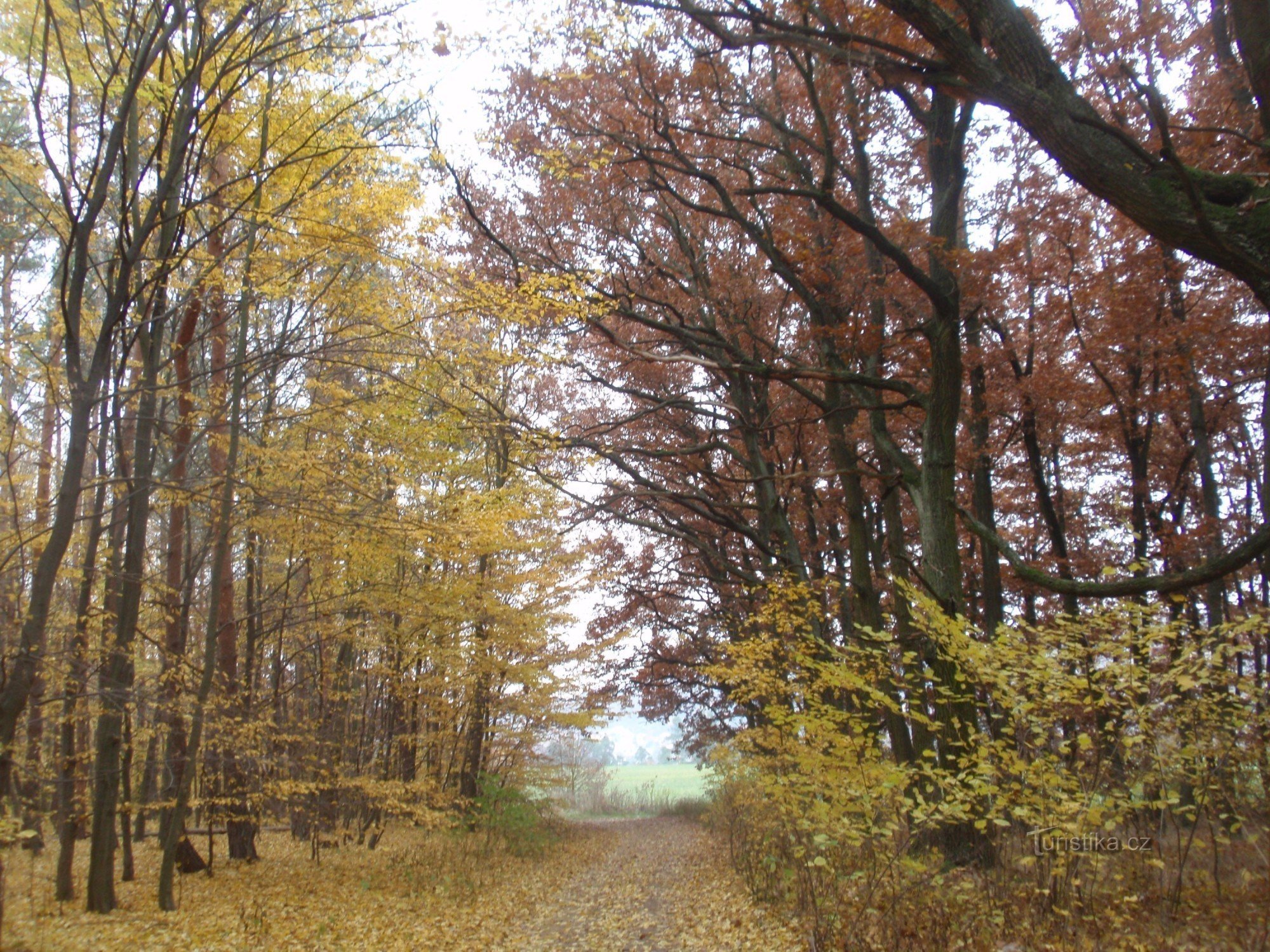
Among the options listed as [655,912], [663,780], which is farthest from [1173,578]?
[663,780]

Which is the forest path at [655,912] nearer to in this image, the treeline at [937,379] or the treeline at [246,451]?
the treeline at [937,379]

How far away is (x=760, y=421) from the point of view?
12.9m

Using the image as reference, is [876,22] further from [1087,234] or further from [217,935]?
[217,935]

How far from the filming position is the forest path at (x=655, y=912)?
6.95 meters

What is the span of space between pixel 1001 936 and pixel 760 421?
8.96 meters

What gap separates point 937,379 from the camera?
22.4 feet

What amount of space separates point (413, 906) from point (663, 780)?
51380 mm

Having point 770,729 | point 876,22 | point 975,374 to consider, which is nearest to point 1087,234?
point 975,374

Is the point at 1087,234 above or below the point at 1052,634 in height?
above

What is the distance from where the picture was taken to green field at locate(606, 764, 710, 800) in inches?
1309

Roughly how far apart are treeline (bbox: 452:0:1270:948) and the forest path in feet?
1.82

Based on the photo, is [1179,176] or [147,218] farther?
[147,218]

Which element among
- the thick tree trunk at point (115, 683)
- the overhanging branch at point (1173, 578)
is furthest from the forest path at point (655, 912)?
the thick tree trunk at point (115, 683)

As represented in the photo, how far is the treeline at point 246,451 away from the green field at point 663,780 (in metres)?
4.86
